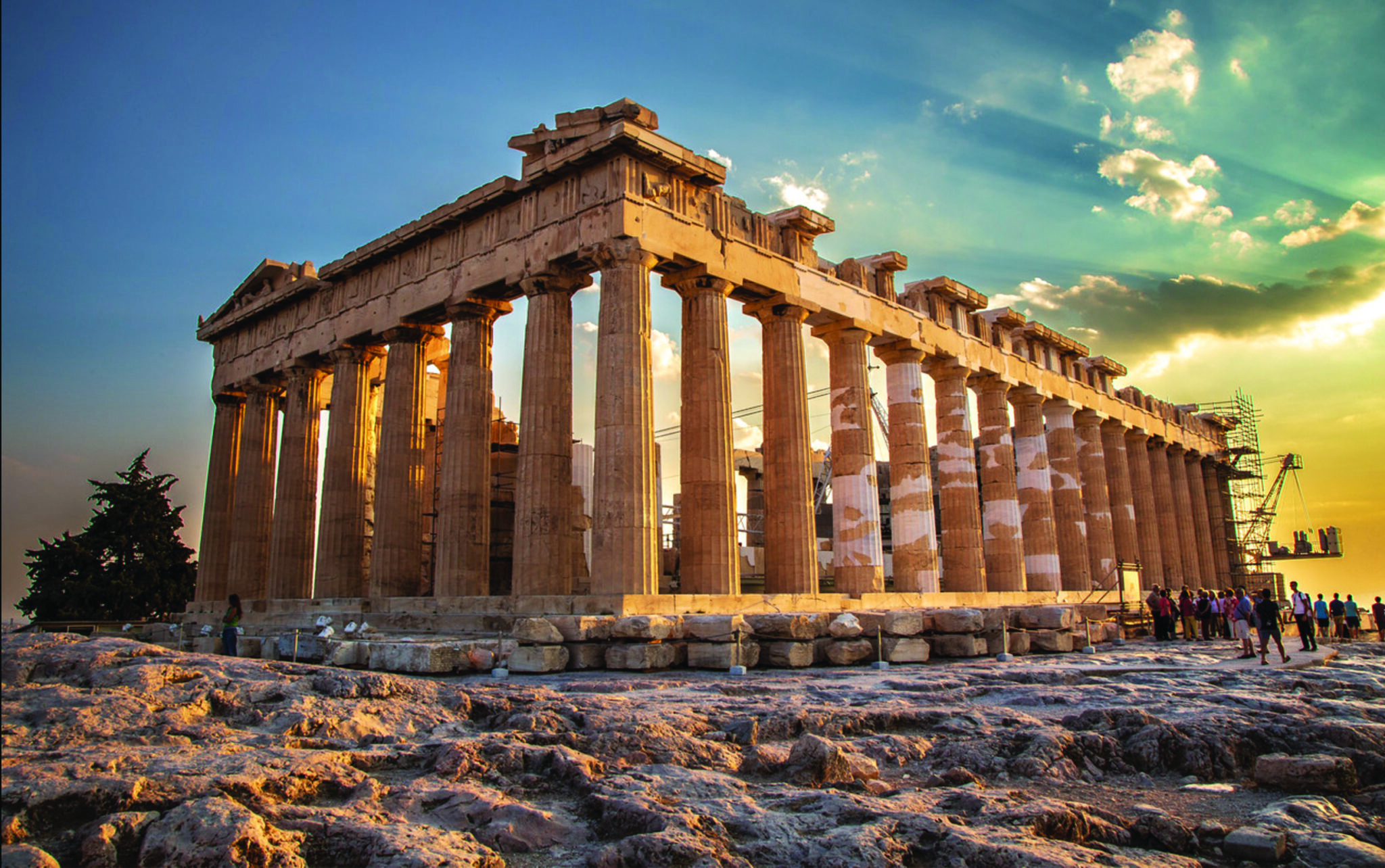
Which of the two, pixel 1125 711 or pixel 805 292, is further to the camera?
pixel 805 292

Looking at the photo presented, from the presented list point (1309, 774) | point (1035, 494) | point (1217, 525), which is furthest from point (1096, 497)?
point (1309, 774)

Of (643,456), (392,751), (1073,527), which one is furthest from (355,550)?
(1073,527)

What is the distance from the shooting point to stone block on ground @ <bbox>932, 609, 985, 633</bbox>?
17516mm

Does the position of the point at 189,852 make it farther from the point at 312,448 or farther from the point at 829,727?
the point at 312,448

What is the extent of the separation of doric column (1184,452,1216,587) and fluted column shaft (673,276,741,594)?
1276 inches

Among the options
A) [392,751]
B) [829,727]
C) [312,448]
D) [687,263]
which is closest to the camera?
[392,751]

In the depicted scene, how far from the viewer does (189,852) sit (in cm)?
473

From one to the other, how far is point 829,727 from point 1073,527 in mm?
28032

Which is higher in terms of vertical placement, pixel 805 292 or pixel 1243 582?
pixel 805 292

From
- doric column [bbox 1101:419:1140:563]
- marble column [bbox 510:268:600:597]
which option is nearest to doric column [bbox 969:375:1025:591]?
doric column [bbox 1101:419:1140:563]

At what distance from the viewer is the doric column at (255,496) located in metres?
29.0

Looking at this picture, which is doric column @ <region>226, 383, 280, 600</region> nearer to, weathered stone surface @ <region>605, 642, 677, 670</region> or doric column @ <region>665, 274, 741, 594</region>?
doric column @ <region>665, 274, 741, 594</region>

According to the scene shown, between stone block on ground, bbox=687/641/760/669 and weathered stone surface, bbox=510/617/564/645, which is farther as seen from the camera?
stone block on ground, bbox=687/641/760/669

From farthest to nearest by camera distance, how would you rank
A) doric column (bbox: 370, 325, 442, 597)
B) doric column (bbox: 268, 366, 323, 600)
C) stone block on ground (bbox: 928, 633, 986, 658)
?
doric column (bbox: 268, 366, 323, 600) < doric column (bbox: 370, 325, 442, 597) < stone block on ground (bbox: 928, 633, 986, 658)
